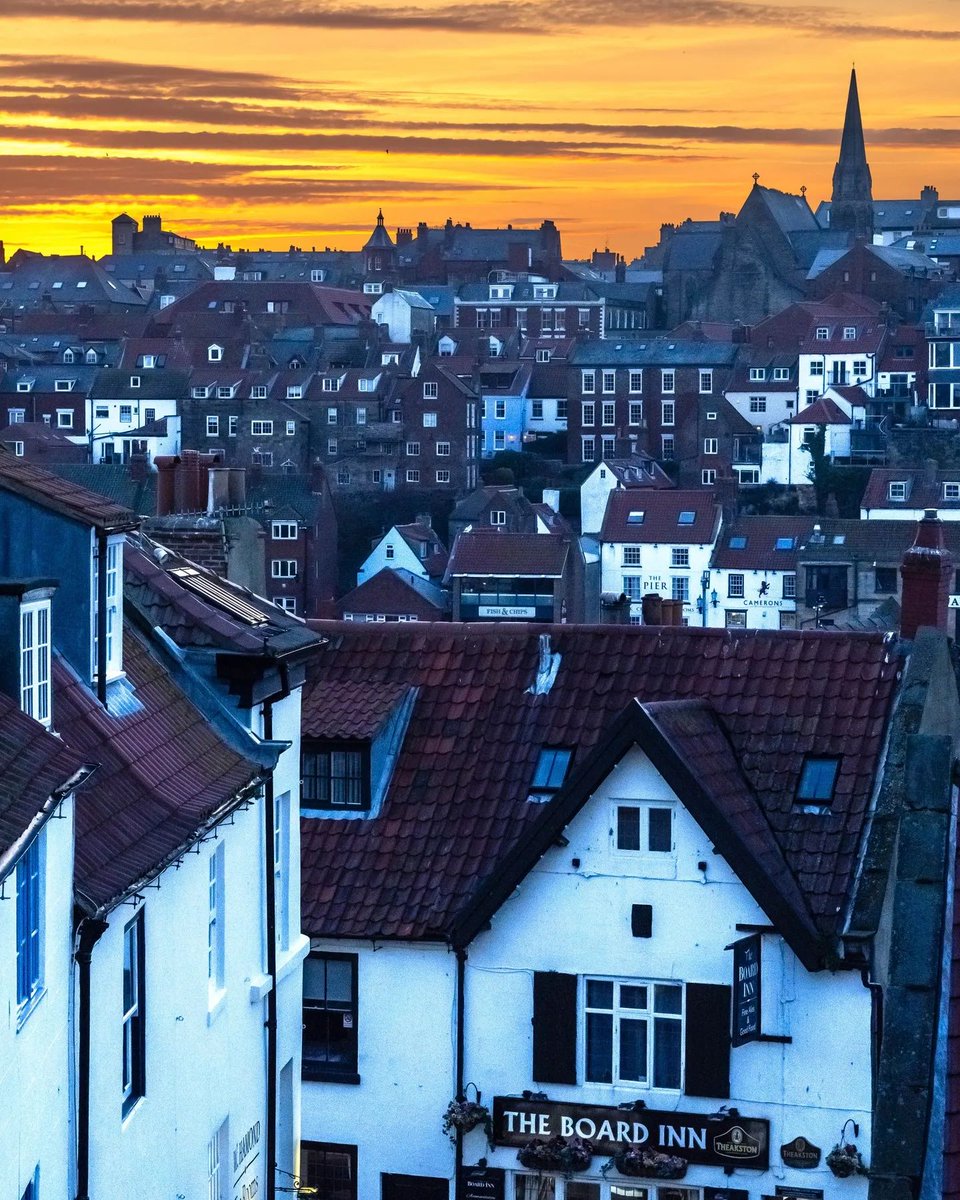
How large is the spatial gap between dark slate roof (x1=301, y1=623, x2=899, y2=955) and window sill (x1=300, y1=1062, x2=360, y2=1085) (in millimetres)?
1103

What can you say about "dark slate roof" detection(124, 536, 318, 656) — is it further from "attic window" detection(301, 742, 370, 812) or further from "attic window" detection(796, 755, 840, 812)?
"attic window" detection(796, 755, 840, 812)

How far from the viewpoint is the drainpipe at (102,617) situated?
10.8 m

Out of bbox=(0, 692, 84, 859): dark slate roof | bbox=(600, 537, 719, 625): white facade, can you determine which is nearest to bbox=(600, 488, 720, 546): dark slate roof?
bbox=(600, 537, 719, 625): white facade

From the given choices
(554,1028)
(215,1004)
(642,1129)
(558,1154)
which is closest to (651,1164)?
(642,1129)

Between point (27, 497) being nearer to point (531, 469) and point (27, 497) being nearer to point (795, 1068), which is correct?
point (795, 1068)

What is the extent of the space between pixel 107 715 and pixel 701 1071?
19.9 ft

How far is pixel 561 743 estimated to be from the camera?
1639 centimetres

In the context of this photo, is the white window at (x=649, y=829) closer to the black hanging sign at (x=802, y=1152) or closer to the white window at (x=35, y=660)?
the black hanging sign at (x=802, y=1152)

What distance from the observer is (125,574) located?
12859 mm

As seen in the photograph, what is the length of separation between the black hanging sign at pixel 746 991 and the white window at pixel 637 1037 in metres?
0.57

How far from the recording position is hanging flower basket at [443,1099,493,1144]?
50.1 ft

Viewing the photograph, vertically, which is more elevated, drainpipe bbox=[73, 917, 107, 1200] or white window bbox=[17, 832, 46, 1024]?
white window bbox=[17, 832, 46, 1024]

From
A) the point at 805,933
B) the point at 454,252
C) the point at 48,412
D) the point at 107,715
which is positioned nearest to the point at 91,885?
the point at 107,715

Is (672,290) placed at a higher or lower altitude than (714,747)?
higher
